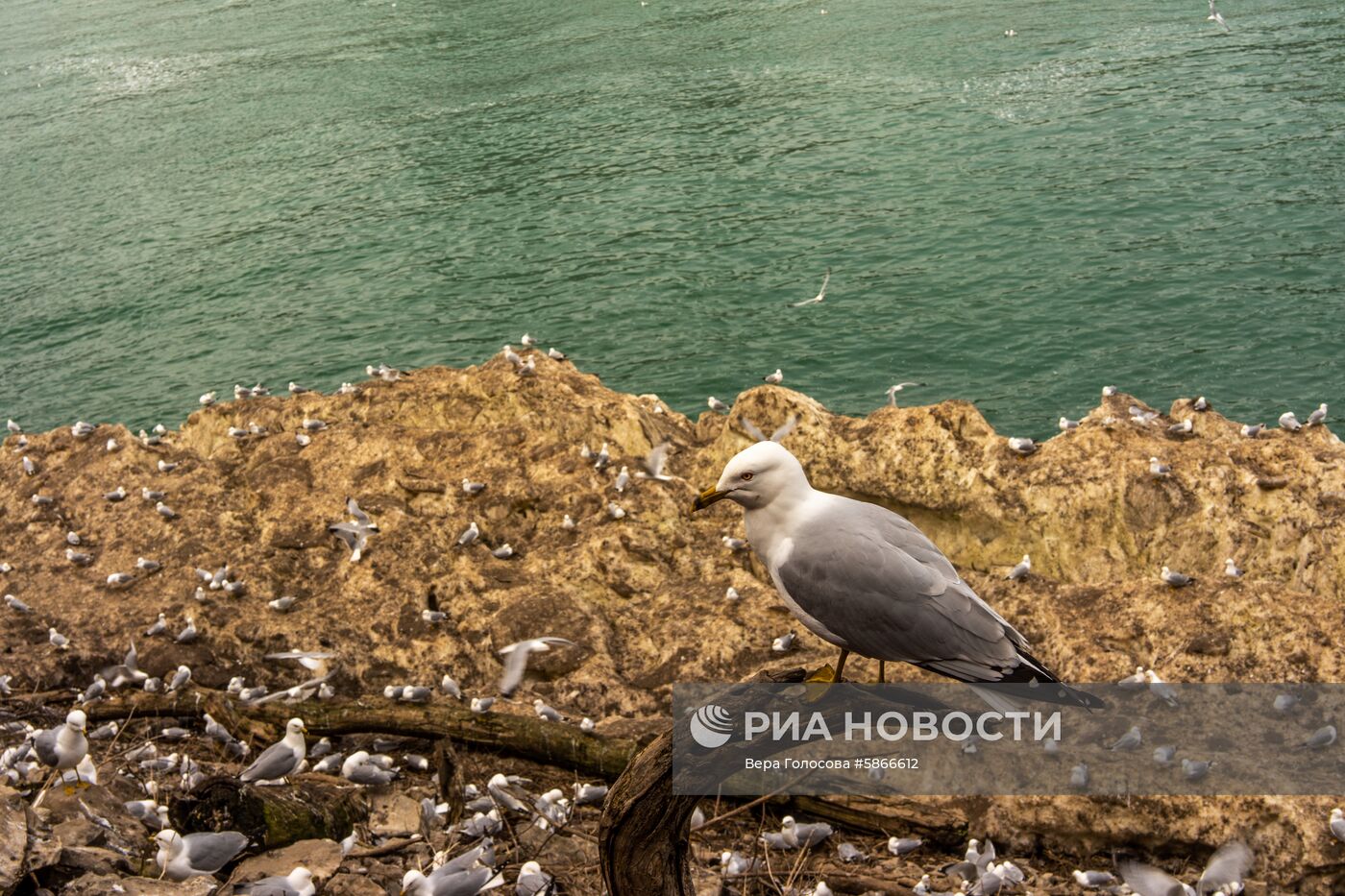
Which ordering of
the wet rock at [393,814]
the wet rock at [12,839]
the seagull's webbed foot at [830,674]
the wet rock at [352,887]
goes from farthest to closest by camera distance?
1. the wet rock at [393,814]
2. the wet rock at [352,887]
3. the seagull's webbed foot at [830,674]
4. the wet rock at [12,839]

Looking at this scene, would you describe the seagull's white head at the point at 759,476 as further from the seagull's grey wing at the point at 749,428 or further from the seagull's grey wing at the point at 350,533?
the seagull's grey wing at the point at 350,533

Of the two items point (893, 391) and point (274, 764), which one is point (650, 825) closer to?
point (274, 764)

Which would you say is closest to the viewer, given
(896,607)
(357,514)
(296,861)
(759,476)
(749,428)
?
(896,607)

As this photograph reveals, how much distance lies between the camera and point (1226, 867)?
7.80m

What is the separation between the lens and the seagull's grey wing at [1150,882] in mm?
7559

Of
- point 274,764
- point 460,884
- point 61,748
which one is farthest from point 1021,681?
point 61,748

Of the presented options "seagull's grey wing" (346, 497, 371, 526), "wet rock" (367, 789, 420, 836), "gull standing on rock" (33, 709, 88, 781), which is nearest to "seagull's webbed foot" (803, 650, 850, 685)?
"wet rock" (367, 789, 420, 836)

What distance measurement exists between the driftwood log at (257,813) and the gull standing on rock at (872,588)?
3.59 metres

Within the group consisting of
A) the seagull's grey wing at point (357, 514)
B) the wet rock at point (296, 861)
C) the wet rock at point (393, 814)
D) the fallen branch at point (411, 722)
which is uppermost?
the seagull's grey wing at point (357, 514)

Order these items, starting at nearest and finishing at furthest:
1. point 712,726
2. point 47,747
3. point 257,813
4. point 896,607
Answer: point 712,726
point 896,607
point 257,813
point 47,747

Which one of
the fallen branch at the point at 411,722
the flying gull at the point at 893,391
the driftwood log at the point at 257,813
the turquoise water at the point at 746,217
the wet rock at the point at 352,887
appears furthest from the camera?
the turquoise water at the point at 746,217

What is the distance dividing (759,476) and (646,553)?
437 cm

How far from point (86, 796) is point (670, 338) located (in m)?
17.3

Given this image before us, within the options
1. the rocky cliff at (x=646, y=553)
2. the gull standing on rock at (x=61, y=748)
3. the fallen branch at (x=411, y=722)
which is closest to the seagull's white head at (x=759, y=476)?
the fallen branch at (x=411, y=722)
